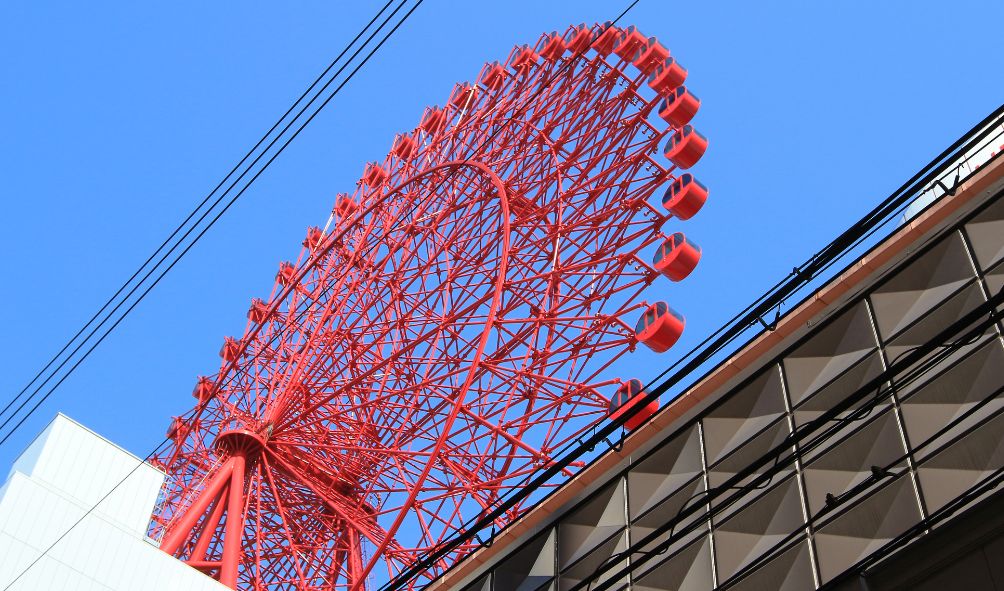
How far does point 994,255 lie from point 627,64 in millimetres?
19391

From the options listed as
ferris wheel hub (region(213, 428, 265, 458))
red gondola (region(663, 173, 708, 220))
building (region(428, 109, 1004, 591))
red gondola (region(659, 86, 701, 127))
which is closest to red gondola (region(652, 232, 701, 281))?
red gondola (region(663, 173, 708, 220))

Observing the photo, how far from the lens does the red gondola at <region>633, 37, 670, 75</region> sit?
99.9ft

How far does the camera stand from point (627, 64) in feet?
101

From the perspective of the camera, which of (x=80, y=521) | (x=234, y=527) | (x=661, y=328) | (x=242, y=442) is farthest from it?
(x=242, y=442)

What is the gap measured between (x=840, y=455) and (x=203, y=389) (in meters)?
26.1

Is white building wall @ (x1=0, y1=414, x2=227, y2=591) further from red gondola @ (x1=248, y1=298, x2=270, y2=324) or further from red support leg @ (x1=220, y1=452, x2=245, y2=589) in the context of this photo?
red gondola @ (x1=248, y1=298, x2=270, y2=324)

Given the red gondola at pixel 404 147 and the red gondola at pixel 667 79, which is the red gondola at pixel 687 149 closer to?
the red gondola at pixel 667 79

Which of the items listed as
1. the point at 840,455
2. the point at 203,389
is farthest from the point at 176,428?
the point at 840,455

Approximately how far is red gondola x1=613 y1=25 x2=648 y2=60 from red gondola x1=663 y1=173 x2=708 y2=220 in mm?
4328

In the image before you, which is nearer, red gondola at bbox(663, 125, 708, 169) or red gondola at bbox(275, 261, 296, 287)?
red gondola at bbox(663, 125, 708, 169)

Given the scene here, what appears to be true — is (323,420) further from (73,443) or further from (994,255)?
(994,255)

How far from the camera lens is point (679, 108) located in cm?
2942

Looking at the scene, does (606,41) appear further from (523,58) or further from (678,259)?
(678,259)

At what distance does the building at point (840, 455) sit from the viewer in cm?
1073
